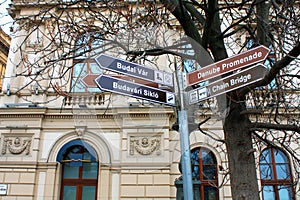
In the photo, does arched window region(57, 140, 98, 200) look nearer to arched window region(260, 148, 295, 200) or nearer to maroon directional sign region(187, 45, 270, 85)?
arched window region(260, 148, 295, 200)

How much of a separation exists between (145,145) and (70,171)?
2887mm

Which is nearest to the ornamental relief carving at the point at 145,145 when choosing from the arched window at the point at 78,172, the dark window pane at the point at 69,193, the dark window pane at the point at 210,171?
the arched window at the point at 78,172

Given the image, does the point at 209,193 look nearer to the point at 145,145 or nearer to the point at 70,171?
the point at 145,145

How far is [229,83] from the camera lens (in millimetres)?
3764

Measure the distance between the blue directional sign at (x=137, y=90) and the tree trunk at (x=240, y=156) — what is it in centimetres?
154

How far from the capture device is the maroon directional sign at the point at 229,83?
3.61 metres

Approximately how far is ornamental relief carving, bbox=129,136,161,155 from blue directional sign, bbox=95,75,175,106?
300 inches

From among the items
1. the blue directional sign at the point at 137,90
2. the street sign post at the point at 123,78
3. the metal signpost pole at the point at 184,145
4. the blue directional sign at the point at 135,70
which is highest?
the blue directional sign at the point at 135,70

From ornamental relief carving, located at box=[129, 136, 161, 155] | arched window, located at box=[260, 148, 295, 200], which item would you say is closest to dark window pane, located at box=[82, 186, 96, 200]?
ornamental relief carving, located at box=[129, 136, 161, 155]

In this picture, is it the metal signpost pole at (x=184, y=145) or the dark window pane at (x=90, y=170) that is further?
the dark window pane at (x=90, y=170)

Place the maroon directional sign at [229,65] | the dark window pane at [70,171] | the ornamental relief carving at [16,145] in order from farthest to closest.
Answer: the dark window pane at [70,171] → the ornamental relief carving at [16,145] → the maroon directional sign at [229,65]

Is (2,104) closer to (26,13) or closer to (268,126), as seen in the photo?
(26,13)

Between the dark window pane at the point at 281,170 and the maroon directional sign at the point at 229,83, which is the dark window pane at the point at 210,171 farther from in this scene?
the maroon directional sign at the point at 229,83

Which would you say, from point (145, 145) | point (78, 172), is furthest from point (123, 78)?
point (78, 172)
